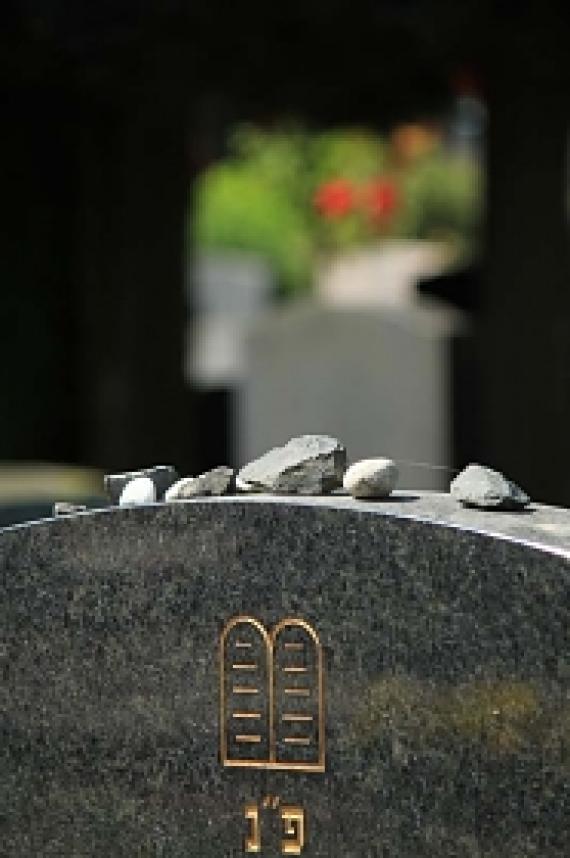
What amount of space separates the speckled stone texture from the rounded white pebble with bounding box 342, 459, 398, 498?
4 cm

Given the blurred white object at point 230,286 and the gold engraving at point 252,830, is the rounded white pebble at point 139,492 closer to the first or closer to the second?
the gold engraving at point 252,830

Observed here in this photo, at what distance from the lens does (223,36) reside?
9.06 metres

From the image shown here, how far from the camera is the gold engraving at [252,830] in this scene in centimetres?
335

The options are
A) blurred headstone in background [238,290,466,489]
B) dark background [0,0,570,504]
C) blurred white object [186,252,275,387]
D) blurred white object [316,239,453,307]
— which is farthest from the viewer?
blurred white object [186,252,275,387]

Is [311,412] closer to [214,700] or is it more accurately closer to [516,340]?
[516,340]

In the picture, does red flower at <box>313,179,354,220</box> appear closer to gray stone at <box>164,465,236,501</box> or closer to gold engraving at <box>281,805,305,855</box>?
gray stone at <box>164,465,236,501</box>

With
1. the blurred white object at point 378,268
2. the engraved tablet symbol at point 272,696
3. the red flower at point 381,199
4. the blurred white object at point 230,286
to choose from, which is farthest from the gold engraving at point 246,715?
the red flower at point 381,199

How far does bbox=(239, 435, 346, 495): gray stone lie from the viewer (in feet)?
11.4

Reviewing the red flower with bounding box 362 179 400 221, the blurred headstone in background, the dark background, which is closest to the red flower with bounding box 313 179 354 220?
the red flower with bounding box 362 179 400 221

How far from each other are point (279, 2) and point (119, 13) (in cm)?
77

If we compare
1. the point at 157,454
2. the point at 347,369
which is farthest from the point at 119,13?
the point at 157,454

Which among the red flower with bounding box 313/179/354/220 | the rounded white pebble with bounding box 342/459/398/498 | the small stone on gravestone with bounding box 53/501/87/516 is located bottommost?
the small stone on gravestone with bounding box 53/501/87/516

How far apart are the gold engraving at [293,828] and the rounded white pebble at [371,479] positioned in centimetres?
52

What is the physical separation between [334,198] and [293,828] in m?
20.1
